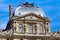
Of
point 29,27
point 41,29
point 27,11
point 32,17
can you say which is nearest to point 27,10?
point 27,11

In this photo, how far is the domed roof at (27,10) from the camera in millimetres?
89875

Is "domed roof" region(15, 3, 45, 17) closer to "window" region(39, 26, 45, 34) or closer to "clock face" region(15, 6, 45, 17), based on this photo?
"clock face" region(15, 6, 45, 17)

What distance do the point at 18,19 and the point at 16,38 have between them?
4371 mm

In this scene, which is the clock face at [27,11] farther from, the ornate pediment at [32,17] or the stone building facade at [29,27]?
the ornate pediment at [32,17]

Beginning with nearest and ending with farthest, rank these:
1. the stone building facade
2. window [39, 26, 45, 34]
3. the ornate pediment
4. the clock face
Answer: the stone building facade
the ornate pediment
window [39, 26, 45, 34]
the clock face

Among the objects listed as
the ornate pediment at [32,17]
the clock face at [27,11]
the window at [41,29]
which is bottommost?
the window at [41,29]

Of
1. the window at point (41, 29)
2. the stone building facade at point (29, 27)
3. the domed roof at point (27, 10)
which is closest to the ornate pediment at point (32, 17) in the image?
the stone building facade at point (29, 27)

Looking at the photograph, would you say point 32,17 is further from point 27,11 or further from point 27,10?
point 27,10

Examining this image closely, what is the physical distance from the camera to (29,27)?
88.9 m

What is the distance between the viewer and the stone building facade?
287 ft

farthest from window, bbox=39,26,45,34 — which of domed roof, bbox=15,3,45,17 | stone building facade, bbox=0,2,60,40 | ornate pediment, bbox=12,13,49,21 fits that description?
domed roof, bbox=15,3,45,17

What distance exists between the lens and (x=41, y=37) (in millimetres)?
87938

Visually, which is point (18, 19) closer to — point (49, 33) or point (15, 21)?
point (15, 21)

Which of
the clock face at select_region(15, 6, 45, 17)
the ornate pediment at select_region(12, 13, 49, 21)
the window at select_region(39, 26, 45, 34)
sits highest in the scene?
the clock face at select_region(15, 6, 45, 17)
